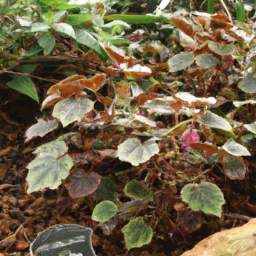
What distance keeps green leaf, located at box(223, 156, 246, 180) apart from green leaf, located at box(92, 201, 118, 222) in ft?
0.92

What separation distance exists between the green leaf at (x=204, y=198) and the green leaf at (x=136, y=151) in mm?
118

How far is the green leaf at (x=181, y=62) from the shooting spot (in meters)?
0.94

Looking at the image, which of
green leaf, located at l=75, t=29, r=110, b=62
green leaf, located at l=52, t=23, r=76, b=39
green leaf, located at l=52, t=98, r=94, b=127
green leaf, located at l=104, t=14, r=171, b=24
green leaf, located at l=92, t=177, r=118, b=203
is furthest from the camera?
green leaf, located at l=104, t=14, r=171, b=24

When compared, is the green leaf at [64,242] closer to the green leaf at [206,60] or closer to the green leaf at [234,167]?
the green leaf at [234,167]

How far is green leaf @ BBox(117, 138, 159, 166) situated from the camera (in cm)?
69

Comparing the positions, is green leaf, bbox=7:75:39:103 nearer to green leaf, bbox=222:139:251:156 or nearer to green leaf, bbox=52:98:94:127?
green leaf, bbox=52:98:94:127

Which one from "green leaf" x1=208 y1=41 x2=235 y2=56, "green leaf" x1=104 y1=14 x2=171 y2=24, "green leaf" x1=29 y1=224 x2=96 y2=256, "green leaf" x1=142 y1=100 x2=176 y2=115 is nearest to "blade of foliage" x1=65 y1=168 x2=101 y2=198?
"green leaf" x1=29 y1=224 x2=96 y2=256

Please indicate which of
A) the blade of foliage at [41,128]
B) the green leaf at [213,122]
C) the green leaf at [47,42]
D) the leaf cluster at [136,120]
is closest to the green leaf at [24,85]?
the leaf cluster at [136,120]

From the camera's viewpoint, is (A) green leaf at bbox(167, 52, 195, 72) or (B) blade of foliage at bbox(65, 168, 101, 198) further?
(A) green leaf at bbox(167, 52, 195, 72)

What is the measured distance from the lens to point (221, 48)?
0.95 m

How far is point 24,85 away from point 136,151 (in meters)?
0.62

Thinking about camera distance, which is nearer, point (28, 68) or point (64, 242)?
point (64, 242)

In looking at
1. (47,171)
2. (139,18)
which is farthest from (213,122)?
(139,18)

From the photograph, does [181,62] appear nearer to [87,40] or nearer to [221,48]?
[221,48]
